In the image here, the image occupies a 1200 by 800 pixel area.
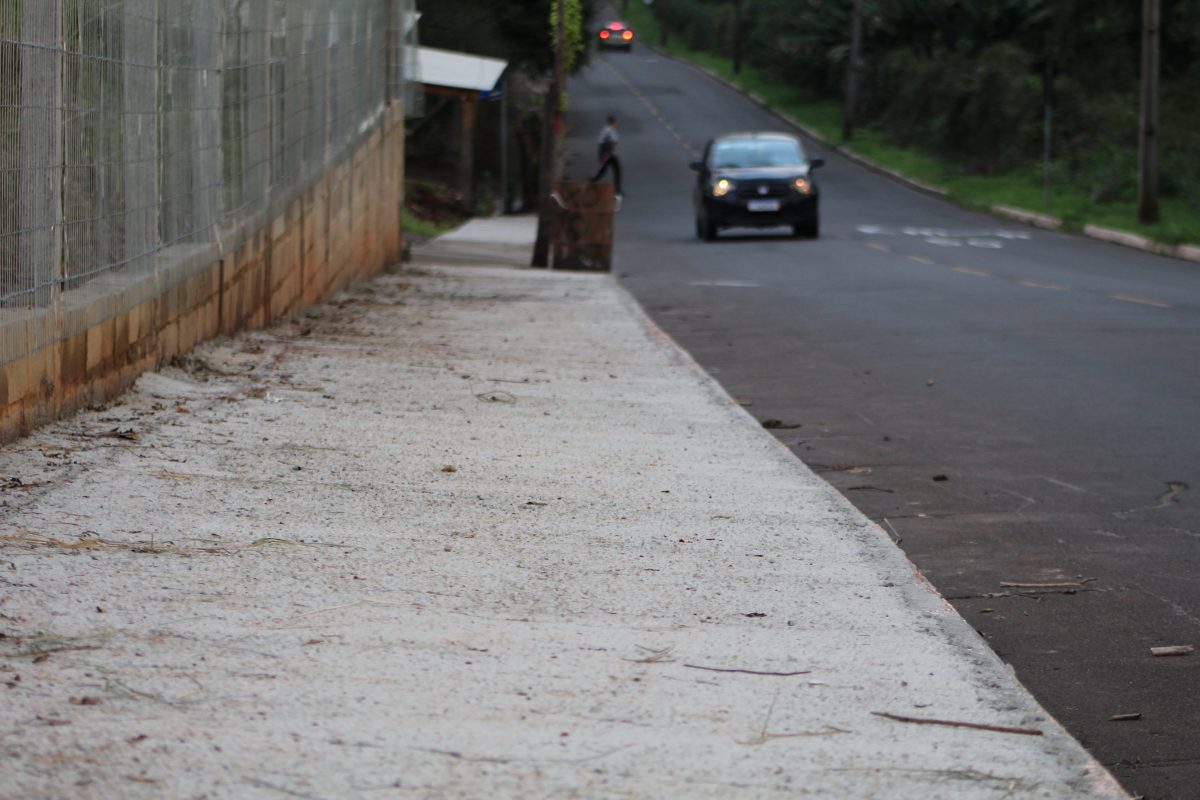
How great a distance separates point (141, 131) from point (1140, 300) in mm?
11165

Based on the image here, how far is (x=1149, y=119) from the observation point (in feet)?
96.5

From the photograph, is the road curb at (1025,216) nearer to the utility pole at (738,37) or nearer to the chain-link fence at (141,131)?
the utility pole at (738,37)

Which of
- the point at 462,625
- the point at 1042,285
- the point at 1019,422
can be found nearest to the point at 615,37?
the point at 1042,285

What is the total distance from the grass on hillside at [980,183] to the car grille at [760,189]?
5793 millimetres

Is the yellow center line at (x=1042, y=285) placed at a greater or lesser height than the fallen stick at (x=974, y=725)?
greater

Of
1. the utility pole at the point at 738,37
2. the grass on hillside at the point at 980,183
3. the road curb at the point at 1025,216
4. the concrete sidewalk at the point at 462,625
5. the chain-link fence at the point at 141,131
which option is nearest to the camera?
the concrete sidewalk at the point at 462,625

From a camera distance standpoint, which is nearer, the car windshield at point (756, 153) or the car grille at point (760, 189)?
the car grille at point (760, 189)

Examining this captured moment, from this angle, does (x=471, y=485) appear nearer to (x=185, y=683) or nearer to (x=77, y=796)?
(x=185, y=683)

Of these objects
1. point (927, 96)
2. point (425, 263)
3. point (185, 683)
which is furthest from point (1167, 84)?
point (185, 683)

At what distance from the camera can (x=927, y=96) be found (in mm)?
54094

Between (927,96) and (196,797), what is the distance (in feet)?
174

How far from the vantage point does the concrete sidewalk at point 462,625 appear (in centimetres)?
351

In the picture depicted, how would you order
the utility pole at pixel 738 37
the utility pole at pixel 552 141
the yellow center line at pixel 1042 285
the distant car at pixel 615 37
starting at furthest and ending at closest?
the utility pole at pixel 738 37
the distant car at pixel 615 37
the utility pole at pixel 552 141
the yellow center line at pixel 1042 285

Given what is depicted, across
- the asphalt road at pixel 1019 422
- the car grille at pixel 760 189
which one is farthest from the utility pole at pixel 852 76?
the asphalt road at pixel 1019 422
